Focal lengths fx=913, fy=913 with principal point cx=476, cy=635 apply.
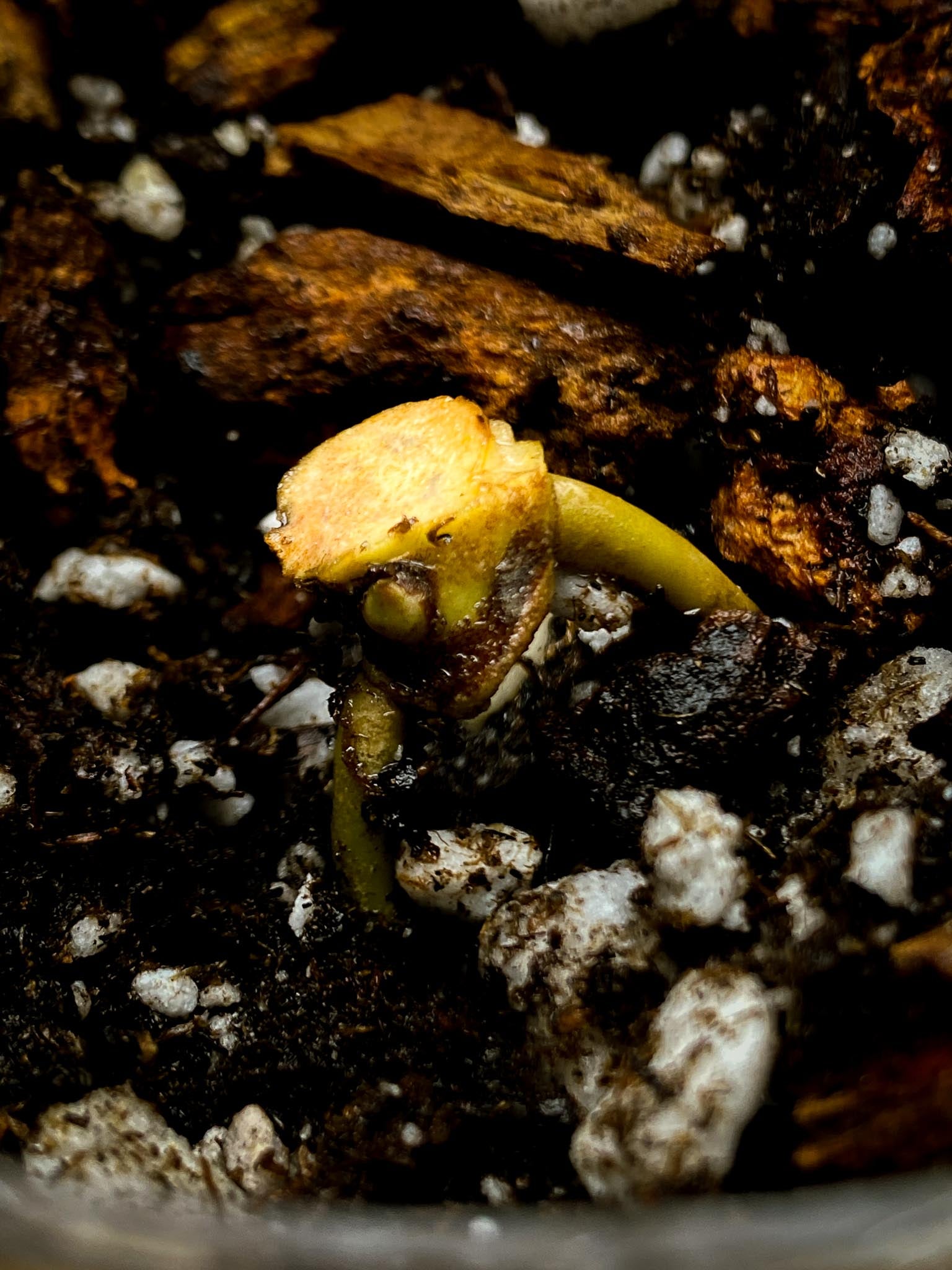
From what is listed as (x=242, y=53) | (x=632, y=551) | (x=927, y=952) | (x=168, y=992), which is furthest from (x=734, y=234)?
(x=168, y=992)

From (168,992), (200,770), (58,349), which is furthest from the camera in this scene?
(58,349)

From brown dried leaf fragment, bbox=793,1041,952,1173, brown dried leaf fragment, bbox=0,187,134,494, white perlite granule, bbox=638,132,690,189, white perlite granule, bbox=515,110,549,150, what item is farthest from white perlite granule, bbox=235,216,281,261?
brown dried leaf fragment, bbox=793,1041,952,1173

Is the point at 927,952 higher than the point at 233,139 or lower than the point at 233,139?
lower

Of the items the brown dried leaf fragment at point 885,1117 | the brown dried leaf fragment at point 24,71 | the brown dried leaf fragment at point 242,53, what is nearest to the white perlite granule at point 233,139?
the brown dried leaf fragment at point 242,53

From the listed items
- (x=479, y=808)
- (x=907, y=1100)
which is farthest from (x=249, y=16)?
(x=907, y=1100)

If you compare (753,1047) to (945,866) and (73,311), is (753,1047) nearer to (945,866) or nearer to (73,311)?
(945,866)

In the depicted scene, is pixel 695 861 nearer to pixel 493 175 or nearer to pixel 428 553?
pixel 428 553

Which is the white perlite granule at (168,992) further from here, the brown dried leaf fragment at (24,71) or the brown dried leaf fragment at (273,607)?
the brown dried leaf fragment at (24,71)
